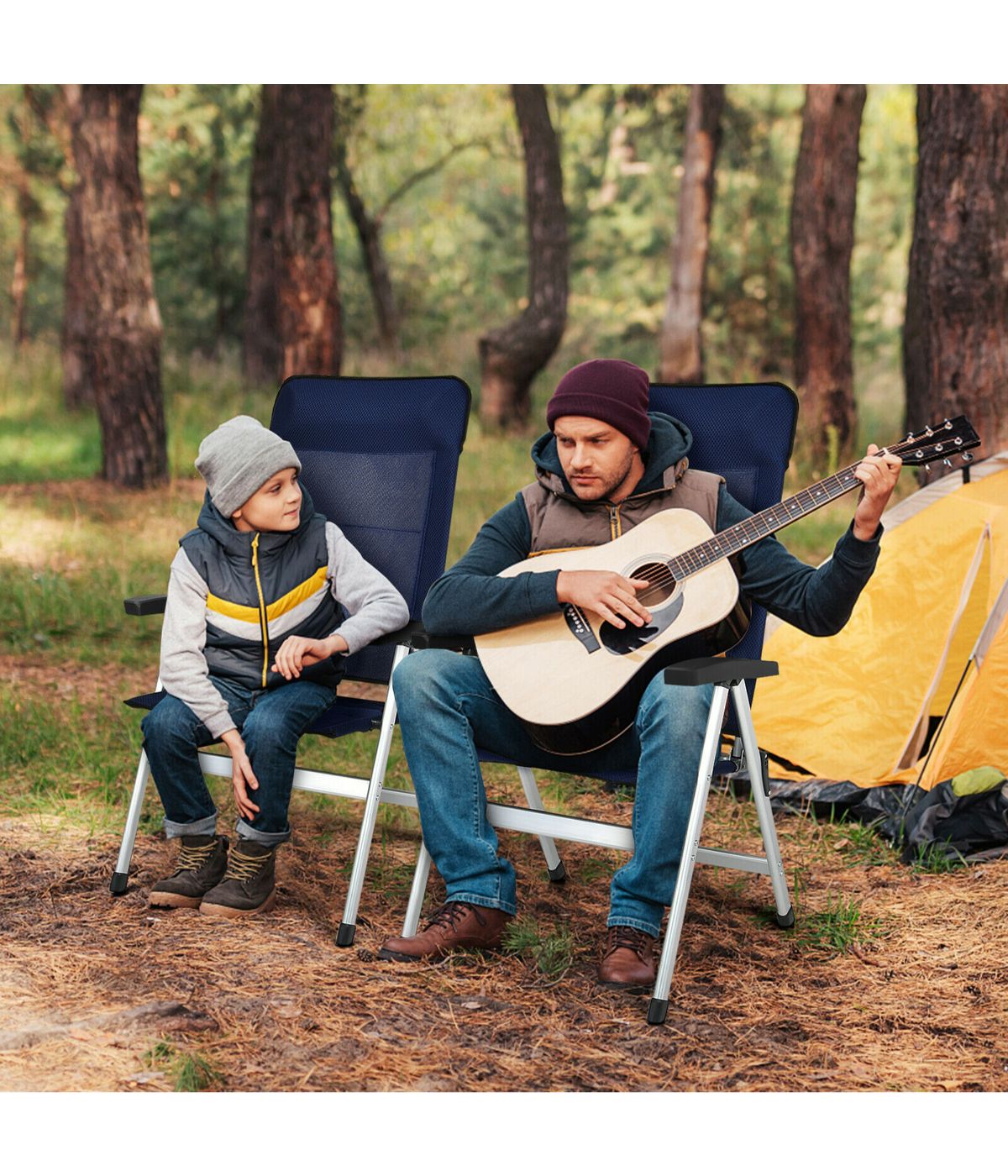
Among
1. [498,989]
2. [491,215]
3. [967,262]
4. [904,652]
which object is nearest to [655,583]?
[498,989]

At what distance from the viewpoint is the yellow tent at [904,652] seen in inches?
183

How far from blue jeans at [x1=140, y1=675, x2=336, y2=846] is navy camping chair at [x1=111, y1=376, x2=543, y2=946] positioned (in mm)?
113

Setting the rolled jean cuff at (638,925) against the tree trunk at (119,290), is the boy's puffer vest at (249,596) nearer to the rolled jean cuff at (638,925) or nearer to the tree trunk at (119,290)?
the rolled jean cuff at (638,925)

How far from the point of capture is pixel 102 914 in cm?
365

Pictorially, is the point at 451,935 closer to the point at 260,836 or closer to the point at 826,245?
the point at 260,836

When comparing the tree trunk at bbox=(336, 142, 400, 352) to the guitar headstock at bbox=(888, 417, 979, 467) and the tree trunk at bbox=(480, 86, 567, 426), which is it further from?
the guitar headstock at bbox=(888, 417, 979, 467)

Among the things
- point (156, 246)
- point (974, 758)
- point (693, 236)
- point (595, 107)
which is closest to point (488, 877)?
point (974, 758)

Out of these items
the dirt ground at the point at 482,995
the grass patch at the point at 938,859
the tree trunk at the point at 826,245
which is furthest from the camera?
the tree trunk at the point at 826,245

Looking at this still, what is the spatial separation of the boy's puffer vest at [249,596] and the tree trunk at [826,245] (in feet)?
27.9

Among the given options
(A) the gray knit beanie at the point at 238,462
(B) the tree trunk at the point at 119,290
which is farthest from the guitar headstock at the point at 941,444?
(B) the tree trunk at the point at 119,290

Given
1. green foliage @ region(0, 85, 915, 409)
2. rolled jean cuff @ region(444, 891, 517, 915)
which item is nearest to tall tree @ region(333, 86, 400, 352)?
green foliage @ region(0, 85, 915, 409)

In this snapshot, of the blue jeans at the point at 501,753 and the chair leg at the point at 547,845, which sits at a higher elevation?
the blue jeans at the point at 501,753

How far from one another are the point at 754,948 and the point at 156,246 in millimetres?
20341

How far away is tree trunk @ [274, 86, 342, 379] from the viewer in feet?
38.1
